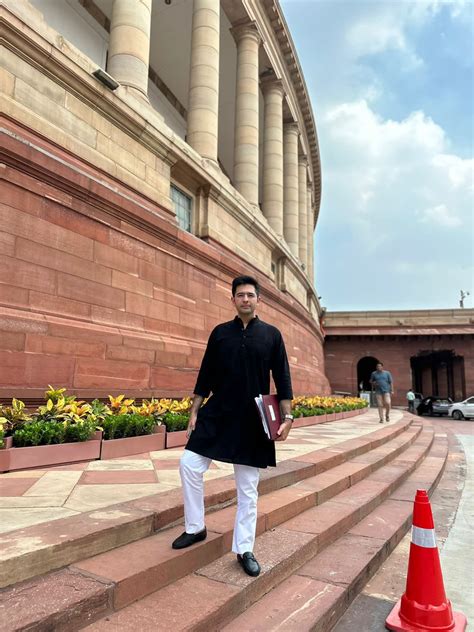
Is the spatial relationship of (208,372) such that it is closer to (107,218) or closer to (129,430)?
(129,430)

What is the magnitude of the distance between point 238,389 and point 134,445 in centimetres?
336

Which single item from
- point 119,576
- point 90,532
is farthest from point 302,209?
A: point 119,576

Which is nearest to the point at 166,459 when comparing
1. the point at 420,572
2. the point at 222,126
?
the point at 420,572

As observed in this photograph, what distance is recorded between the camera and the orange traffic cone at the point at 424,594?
2607 mm

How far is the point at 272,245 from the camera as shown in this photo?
666 inches

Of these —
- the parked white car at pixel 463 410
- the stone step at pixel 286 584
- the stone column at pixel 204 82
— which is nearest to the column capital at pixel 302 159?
the stone column at pixel 204 82

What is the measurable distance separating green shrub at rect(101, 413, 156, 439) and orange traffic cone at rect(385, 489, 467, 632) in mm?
3844

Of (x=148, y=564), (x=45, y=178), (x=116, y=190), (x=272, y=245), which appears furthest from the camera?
(x=272, y=245)

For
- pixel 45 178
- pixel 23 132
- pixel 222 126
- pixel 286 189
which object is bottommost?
pixel 45 178

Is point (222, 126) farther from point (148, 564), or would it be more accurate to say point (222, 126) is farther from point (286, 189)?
point (148, 564)

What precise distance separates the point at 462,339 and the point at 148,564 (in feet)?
124

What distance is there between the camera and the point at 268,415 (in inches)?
113

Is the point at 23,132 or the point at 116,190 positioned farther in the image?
the point at 116,190

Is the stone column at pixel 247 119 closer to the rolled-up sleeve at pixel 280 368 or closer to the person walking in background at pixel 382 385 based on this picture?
the person walking in background at pixel 382 385
